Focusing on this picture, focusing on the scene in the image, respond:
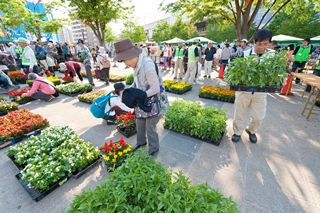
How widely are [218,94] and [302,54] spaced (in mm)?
5412

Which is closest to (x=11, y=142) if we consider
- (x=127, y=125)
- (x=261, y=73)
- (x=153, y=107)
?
(x=127, y=125)

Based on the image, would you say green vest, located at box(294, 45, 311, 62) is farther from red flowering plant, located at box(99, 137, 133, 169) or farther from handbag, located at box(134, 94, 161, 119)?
red flowering plant, located at box(99, 137, 133, 169)

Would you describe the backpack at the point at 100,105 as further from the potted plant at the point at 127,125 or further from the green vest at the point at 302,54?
the green vest at the point at 302,54

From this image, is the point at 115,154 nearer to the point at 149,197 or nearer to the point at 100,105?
the point at 149,197

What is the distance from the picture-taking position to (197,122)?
3.44 m

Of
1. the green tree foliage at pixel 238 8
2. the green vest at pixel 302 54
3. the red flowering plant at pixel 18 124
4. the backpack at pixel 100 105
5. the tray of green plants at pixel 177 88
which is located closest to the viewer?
the red flowering plant at pixel 18 124

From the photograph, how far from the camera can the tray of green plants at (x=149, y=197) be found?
1.38m

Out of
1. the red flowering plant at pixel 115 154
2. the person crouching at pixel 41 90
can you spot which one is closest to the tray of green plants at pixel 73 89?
the person crouching at pixel 41 90

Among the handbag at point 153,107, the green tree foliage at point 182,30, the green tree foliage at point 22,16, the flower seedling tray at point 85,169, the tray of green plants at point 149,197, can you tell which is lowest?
the flower seedling tray at point 85,169

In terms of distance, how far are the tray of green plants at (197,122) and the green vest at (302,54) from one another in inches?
278

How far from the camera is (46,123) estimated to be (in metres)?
4.17

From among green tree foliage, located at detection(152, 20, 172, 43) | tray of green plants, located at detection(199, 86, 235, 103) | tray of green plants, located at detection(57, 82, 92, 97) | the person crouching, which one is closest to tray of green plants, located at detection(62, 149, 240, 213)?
tray of green plants, located at detection(199, 86, 235, 103)

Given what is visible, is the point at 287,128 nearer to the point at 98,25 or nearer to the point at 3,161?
the point at 3,161

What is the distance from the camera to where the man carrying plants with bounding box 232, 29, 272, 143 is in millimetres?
2768
